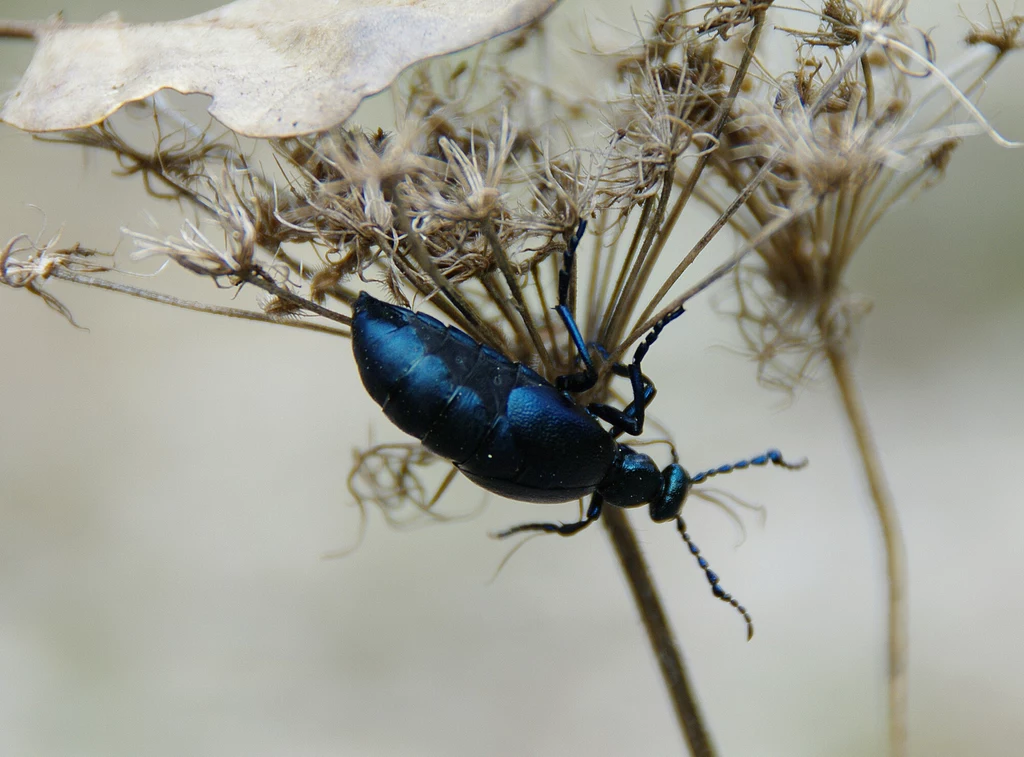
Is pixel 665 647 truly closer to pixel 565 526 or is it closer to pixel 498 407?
pixel 565 526

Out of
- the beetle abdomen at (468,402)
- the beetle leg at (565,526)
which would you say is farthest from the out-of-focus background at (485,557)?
the beetle abdomen at (468,402)

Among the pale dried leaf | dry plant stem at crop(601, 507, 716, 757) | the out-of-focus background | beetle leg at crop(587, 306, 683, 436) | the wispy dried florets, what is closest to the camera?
the pale dried leaf

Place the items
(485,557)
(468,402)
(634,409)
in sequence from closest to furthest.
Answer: (468,402), (634,409), (485,557)

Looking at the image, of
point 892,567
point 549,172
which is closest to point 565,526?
point 892,567

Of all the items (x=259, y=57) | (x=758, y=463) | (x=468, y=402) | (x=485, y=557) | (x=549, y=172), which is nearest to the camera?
(x=259, y=57)

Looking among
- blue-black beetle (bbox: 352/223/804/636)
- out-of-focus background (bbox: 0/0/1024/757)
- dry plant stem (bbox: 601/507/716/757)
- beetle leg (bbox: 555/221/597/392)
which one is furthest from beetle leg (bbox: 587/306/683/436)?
out-of-focus background (bbox: 0/0/1024/757)

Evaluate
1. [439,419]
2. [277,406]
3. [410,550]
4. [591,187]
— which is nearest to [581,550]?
[410,550]

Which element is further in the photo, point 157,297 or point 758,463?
point 758,463

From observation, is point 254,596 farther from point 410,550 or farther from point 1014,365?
point 1014,365

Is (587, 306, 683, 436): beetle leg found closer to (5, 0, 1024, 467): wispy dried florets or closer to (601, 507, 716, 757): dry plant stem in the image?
(5, 0, 1024, 467): wispy dried florets
